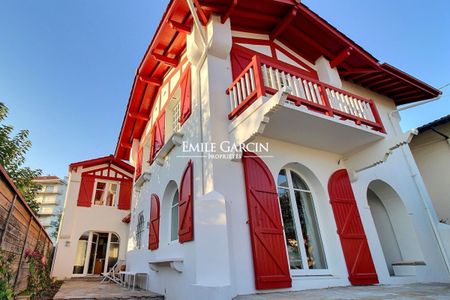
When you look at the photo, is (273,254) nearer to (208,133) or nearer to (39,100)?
(208,133)

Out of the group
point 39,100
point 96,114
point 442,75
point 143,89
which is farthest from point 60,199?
point 442,75

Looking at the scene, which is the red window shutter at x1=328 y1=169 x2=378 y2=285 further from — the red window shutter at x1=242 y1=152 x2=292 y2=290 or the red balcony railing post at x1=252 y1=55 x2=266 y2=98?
the red balcony railing post at x1=252 y1=55 x2=266 y2=98

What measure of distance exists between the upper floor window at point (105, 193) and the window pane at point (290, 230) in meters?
11.1

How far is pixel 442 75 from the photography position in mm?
7645

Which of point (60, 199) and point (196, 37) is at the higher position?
point (60, 199)

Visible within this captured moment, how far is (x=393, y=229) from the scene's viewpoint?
6383 millimetres

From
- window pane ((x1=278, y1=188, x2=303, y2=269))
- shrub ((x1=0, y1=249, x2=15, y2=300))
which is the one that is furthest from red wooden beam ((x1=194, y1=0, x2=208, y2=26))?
shrub ((x1=0, y1=249, x2=15, y2=300))

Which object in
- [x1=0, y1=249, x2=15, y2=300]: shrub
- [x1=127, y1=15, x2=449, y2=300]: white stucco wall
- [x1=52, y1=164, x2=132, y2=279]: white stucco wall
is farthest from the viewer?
[x1=52, y1=164, x2=132, y2=279]: white stucco wall

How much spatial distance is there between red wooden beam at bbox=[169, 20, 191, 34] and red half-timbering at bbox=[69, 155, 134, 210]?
9.87 m

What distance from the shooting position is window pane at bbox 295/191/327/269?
486 cm

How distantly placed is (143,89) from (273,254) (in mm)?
7331

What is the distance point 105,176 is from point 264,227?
11899 millimetres

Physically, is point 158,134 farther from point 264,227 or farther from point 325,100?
point 325,100

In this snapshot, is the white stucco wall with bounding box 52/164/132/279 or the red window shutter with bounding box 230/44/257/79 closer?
the red window shutter with bounding box 230/44/257/79
